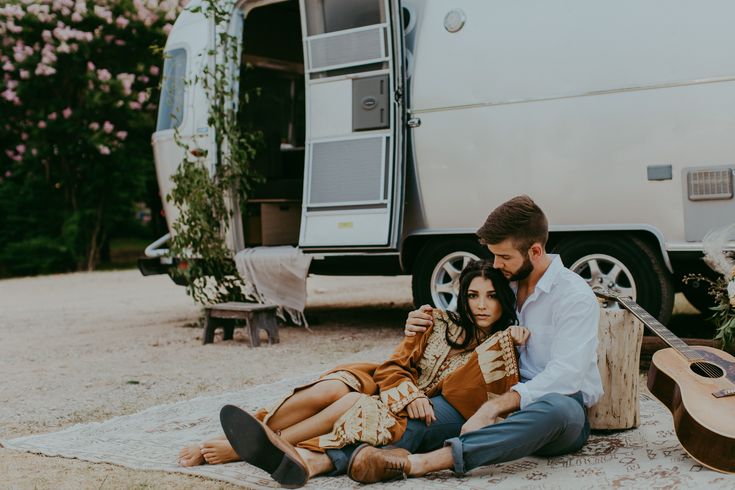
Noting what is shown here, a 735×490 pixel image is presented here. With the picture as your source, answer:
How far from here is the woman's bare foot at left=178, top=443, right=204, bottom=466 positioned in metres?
3.55

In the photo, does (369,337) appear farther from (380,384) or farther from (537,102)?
(380,384)

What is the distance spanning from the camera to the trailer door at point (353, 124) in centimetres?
655

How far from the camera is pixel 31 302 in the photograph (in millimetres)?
10719

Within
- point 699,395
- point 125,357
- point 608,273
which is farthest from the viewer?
point 125,357

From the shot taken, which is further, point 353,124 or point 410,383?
point 353,124

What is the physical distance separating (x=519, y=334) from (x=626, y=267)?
8.61 feet

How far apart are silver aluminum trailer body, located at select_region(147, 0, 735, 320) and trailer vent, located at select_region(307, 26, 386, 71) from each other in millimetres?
12

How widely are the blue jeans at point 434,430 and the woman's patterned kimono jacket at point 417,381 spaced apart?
3 cm

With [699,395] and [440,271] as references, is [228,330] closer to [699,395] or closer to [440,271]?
[440,271]

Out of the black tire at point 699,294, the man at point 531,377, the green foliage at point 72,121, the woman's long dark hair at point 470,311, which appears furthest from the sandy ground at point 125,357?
the green foliage at point 72,121

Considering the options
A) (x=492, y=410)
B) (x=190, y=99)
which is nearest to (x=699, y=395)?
(x=492, y=410)

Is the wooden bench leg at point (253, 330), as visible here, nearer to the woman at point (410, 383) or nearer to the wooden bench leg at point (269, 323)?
the wooden bench leg at point (269, 323)

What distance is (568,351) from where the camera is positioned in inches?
133

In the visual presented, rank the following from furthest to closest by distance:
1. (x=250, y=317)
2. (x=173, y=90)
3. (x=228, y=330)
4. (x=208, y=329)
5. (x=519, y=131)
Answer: (x=173, y=90) → (x=228, y=330) → (x=208, y=329) → (x=250, y=317) → (x=519, y=131)
